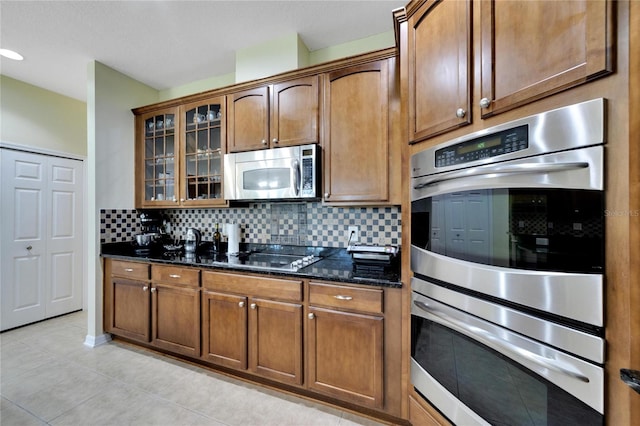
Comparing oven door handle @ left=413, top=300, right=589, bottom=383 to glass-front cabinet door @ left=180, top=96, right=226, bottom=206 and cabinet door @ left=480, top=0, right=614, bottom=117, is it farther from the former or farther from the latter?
glass-front cabinet door @ left=180, top=96, right=226, bottom=206

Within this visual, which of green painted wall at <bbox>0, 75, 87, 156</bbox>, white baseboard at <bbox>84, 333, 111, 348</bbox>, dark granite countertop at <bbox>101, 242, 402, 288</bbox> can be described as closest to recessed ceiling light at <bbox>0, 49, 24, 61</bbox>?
green painted wall at <bbox>0, 75, 87, 156</bbox>

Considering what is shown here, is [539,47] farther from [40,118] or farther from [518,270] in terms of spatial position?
[40,118]

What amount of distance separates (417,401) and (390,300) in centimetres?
51

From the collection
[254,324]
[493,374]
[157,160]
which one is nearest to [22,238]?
[157,160]

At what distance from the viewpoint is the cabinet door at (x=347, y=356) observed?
1.61m

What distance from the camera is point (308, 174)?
2.06 m

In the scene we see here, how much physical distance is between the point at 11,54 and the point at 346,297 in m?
3.75

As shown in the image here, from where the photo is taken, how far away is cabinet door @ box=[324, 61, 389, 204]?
6.23 ft

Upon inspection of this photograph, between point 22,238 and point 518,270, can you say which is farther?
point 22,238

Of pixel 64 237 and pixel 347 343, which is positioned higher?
pixel 64 237

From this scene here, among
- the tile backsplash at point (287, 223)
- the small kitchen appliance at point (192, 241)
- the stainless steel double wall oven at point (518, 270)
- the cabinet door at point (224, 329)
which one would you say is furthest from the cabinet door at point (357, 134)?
the small kitchen appliance at point (192, 241)

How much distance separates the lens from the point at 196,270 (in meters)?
2.17

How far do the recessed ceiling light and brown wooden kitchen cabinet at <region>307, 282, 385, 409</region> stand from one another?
349 cm

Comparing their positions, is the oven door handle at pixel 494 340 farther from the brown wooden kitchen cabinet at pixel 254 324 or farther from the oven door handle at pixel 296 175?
the oven door handle at pixel 296 175
